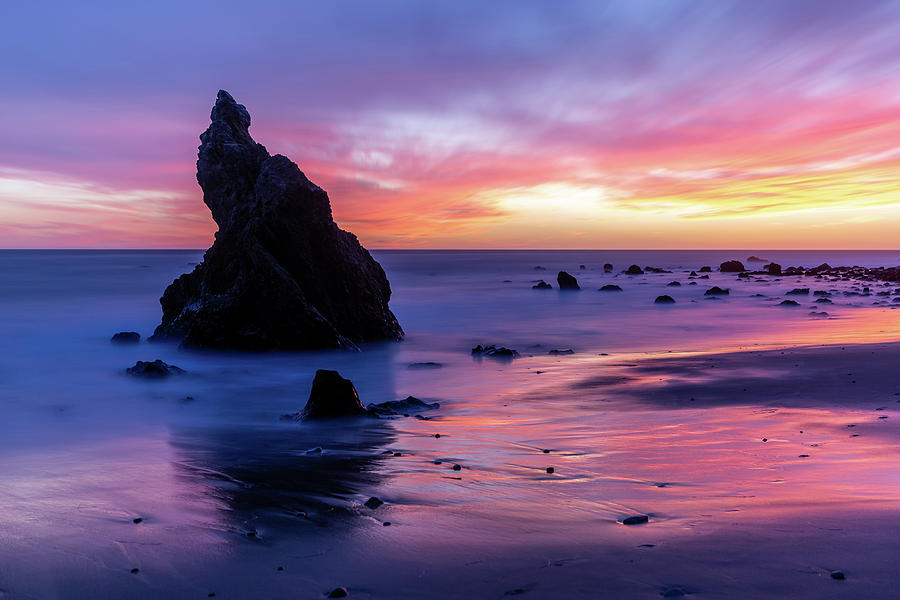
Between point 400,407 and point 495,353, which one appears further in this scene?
point 495,353

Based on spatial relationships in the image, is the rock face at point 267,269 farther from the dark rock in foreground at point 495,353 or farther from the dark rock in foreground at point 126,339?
the dark rock in foreground at point 495,353

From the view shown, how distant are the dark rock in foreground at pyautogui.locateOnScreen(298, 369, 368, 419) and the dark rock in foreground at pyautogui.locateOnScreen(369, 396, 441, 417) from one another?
278 mm

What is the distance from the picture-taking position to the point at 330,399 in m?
9.13

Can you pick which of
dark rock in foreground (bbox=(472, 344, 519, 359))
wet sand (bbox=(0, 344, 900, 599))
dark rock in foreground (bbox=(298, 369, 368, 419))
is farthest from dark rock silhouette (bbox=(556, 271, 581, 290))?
dark rock in foreground (bbox=(298, 369, 368, 419))

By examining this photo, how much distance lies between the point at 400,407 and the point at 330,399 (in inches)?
47.2

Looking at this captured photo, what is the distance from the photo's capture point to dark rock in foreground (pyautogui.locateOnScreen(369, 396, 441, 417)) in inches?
373

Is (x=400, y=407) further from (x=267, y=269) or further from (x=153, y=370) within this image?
(x=267, y=269)

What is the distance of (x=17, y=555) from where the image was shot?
4566 mm

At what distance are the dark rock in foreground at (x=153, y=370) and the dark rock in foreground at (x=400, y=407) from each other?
624cm

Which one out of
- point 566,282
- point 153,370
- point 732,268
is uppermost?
point 732,268

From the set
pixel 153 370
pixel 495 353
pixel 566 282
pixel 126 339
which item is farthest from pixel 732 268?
pixel 153 370

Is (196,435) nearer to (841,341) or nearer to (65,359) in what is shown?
(65,359)

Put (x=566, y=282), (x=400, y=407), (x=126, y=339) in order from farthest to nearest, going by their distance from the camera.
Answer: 1. (x=566, y=282)
2. (x=126, y=339)
3. (x=400, y=407)

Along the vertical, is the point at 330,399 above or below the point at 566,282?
below
